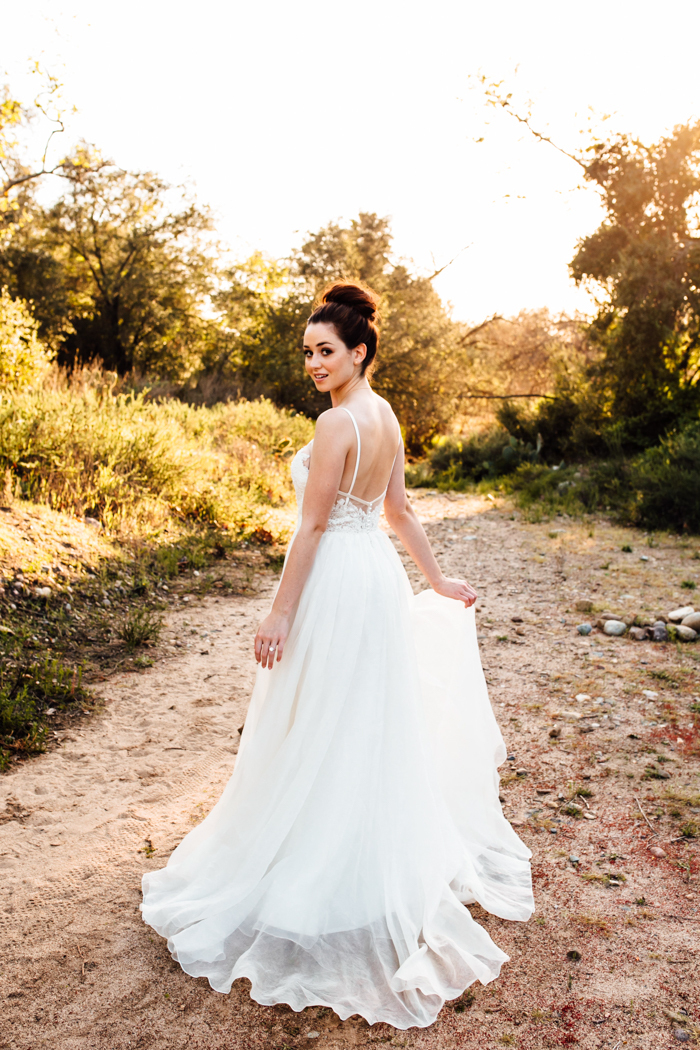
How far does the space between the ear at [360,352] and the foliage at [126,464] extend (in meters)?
4.82

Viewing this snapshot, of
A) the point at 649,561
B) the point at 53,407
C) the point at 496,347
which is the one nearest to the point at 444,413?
the point at 496,347

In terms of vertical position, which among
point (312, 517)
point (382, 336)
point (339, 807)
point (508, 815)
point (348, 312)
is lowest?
point (508, 815)

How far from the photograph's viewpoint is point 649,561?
7.51 m

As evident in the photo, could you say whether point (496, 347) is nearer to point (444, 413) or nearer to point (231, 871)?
point (444, 413)

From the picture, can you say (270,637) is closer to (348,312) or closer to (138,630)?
(348,312)

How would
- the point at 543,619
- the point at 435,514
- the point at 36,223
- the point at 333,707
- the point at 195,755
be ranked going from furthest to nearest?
the point at 36,223
the point at 435,514
the point at 543,619
the point at 195,755
the point at 333,707

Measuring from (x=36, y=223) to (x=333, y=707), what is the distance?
25.6m

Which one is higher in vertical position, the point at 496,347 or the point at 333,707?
the point at 496,347

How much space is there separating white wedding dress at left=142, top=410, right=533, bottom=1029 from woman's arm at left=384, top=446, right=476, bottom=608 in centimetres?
20

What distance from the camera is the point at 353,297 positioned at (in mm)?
2307

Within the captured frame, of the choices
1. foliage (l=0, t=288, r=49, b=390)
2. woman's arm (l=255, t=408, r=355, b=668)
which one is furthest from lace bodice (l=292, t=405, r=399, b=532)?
foliage (l=0, t=288, r=49, b=390)

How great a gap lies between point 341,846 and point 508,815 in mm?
1259

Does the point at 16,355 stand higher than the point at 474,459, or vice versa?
the point at 16,355

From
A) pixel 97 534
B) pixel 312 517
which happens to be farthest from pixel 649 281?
pixel 312 517
